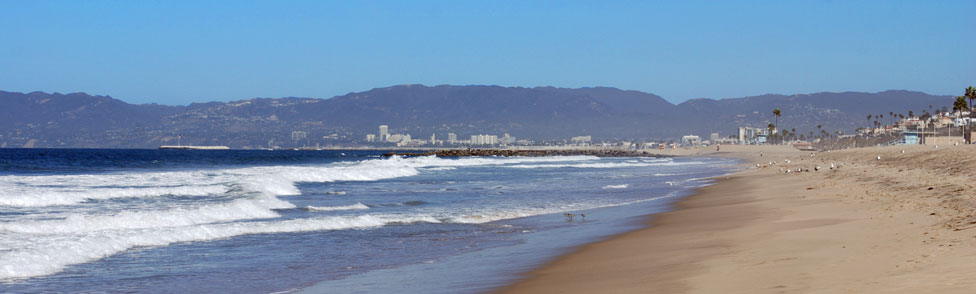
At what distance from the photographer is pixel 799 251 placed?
9125 millimetres

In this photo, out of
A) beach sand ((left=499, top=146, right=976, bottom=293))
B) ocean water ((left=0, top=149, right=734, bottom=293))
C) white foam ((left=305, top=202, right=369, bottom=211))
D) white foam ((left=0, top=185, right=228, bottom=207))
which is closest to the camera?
beach sand ((left=499, top=146, right=976, bottom=293))

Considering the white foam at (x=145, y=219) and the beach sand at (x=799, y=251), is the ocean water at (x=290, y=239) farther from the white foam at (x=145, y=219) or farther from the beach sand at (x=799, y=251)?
the beach sand at (x=799, y=251)

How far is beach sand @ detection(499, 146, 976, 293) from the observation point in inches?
271

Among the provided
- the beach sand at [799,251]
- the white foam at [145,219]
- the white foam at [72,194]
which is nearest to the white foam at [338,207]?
the white foam at [145,219]

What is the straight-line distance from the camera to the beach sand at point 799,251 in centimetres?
689

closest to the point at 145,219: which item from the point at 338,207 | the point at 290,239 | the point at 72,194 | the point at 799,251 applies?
the point at 290,239

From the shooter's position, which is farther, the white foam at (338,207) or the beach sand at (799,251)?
the white foam at (338,207)

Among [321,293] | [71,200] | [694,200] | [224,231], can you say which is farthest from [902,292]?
[71,200]

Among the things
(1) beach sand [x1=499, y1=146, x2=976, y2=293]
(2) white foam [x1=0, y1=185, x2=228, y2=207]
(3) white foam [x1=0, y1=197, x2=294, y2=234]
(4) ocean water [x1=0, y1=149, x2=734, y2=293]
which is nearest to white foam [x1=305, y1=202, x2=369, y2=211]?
(4) ocean water [x1=0, y1=149, x2=734, y2=293]

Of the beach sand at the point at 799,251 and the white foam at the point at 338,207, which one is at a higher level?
the beach sand at the point at 799,251

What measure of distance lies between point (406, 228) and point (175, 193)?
1209 centimetres

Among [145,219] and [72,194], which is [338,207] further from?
[72,194]

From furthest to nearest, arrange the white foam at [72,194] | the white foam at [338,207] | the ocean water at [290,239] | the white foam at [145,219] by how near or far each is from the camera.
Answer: the white foam at [72,194] < the white foam at [338,207] < the white foam at [145,219] < the ocean water at [290,239]

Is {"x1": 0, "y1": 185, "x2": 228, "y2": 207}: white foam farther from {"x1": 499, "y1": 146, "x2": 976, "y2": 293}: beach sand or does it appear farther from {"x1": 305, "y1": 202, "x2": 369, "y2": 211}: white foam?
{"x1": 499, "y1": 146, "x2": 976, "y2": 293}: beach sand
